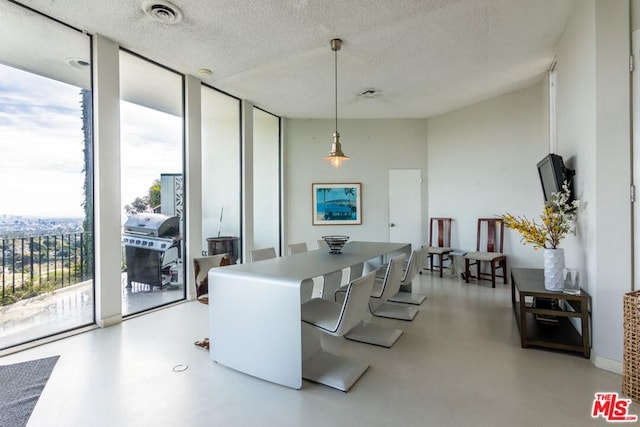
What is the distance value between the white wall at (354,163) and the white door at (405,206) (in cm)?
12

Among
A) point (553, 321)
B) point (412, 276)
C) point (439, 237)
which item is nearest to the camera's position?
point (553, 321)

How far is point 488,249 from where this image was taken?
18.4 feet

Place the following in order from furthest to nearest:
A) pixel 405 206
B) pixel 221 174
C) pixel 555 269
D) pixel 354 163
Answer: pixel 354 163 < pixel 405 206 < pixel 221 174 < pixel 555 269

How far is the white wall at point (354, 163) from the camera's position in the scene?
22.0ft

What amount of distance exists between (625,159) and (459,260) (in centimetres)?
387

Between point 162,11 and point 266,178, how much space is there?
3683mm

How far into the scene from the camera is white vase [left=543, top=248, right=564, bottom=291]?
285 cm

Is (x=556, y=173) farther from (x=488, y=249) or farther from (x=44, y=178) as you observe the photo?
(x=44, y=178)

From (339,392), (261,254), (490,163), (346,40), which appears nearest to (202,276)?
(261,254)

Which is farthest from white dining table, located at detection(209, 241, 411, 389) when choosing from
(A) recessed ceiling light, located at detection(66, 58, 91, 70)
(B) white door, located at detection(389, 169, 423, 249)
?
(B) white door, located at detection(389, 169, 423, 249)

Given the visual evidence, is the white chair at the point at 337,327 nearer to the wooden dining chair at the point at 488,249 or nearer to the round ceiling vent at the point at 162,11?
the round ceiling vent at the point at 162,11

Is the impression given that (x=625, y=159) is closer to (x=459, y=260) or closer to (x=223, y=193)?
(x=459, y=260)

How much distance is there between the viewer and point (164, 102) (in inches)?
171

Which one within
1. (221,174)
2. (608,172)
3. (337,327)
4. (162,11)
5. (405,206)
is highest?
(162,11)
